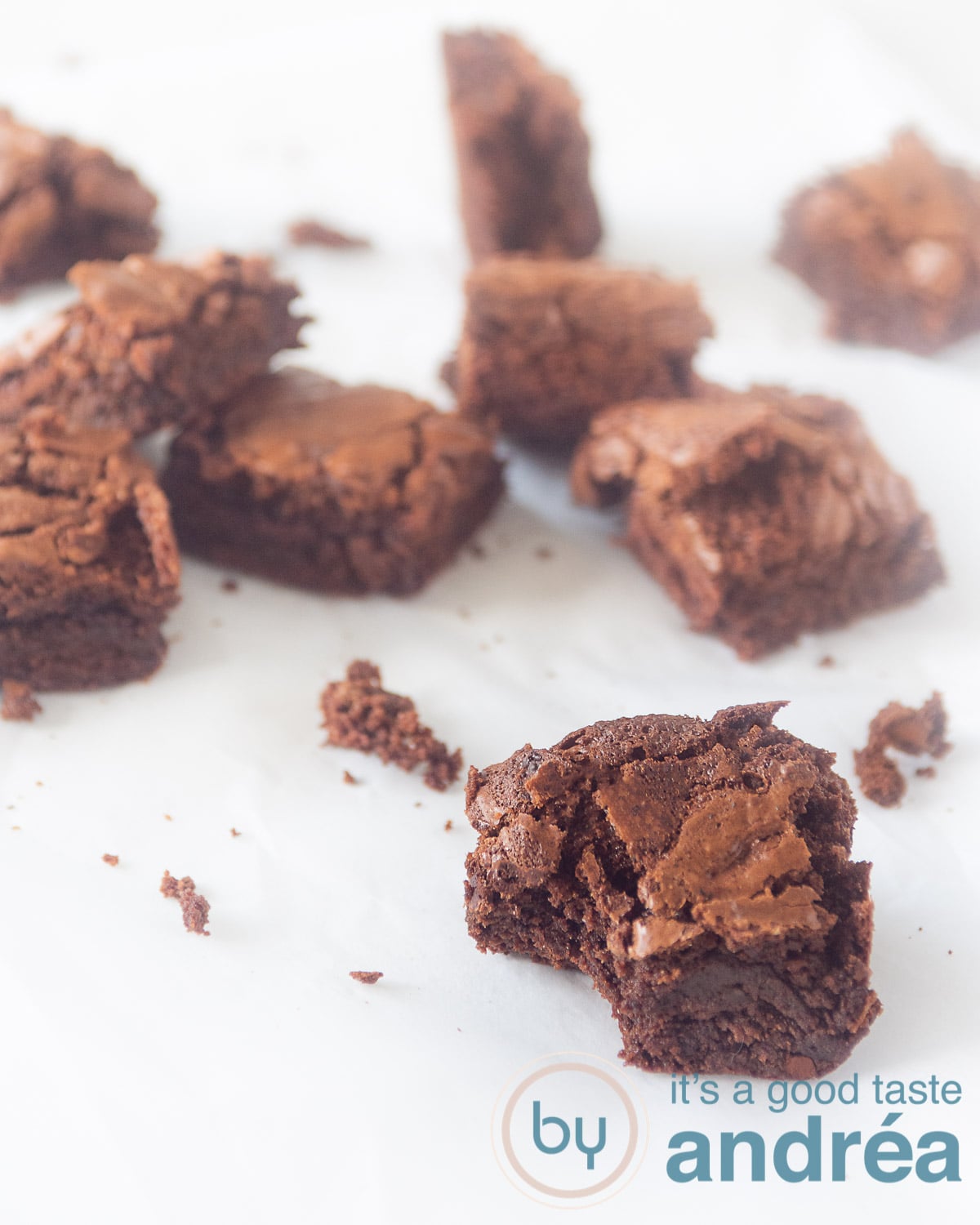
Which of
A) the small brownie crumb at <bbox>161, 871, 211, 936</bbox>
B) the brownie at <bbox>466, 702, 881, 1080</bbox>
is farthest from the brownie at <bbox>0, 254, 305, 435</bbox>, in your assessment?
the brownie at <bbox>466, 702, 881, 1080</bbox>

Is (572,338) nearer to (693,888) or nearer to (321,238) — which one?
(321,238)

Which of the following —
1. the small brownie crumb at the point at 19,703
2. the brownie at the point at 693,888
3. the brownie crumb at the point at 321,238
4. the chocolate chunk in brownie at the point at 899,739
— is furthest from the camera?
the brownie crumb at the point at 321,238

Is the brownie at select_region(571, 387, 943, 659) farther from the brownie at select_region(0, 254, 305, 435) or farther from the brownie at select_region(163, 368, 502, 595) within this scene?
the brownie at select_region(0, 254, 305, 435)

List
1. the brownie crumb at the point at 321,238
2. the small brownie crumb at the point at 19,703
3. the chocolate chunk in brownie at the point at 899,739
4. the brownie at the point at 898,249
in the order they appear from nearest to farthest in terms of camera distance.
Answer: the chocolate chunk in brownie at the point at 899,739, the small brownie crumb at the point at 19,703, the brownie at the point at 898,249, the brownie crumb at the point at 321,238

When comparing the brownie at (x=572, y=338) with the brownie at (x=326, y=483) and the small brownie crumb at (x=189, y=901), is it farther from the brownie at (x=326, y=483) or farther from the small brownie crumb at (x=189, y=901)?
the small brownie crumb at (x=189, y=901)

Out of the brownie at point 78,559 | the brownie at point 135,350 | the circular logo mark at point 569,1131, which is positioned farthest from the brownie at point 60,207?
the circular logo mark at point 569,1131

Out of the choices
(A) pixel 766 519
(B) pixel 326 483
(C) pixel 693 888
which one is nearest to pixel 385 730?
(B) pixel 326 483
